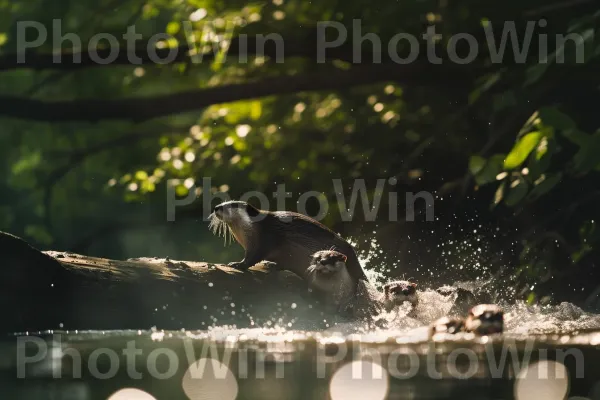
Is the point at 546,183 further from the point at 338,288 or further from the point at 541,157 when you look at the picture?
the point at 338,288

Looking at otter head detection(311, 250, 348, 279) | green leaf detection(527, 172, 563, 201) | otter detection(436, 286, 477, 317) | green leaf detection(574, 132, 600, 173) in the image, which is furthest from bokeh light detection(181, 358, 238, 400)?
otter detection(436, 286, 477, 317)

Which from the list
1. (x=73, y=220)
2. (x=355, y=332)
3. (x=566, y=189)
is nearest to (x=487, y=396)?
(x=355, y=332)

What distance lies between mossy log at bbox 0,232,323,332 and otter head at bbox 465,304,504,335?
1.25 m

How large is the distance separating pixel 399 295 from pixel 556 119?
110 inches

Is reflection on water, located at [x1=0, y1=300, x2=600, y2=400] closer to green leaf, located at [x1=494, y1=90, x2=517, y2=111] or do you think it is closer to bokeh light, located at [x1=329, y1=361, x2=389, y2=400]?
bokeh light, located at [x1=329, y1=361, x2=389, y2=400]

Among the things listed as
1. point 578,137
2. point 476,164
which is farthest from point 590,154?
point 476,164

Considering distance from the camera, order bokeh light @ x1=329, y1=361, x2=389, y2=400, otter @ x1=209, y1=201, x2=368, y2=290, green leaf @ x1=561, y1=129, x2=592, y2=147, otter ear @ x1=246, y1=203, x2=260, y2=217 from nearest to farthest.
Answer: bokeh light @ x1=329, y1=361, x2=389, y2=400, green leaf @ x1=561, y1=129, x2=592, y2=147, otter @ x1=209, y1=201, x2=368, y2=290, otter ear @ x1=246, y1=203, x2=260, y2=217

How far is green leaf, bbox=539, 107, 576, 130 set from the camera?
8773 millimetres

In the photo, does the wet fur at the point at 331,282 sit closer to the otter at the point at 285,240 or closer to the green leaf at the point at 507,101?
the otter at the point at 285,240

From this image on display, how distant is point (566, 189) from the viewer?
1217cm

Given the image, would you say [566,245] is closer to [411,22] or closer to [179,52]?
[411,22]

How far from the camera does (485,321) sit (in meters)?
9.73

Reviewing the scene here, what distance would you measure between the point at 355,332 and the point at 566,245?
337 cm

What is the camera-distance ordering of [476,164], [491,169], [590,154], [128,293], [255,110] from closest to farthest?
[590,154] → [128,293] → [491,169] → [476,164] → [255,110]
